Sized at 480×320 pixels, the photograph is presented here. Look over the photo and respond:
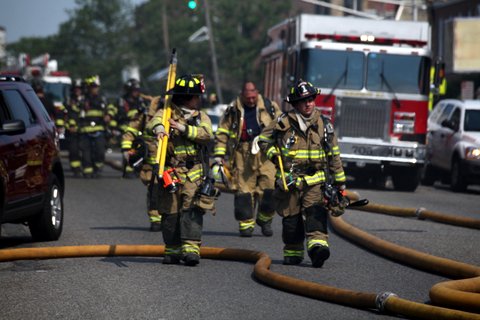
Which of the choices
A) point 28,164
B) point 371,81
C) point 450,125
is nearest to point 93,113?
point 371,81

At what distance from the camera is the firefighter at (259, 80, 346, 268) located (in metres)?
10.8

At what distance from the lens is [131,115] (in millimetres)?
20234

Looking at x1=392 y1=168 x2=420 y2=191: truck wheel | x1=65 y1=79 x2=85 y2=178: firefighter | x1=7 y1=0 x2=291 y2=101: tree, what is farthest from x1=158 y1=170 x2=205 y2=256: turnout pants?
x1=7 y1=0 x2=291 y2=101: tree

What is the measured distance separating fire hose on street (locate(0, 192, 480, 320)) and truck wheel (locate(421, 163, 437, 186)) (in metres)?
12.9

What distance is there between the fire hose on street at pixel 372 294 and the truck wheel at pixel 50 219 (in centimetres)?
136

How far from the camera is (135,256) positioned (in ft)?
37.9

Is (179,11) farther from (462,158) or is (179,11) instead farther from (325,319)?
(325,319)

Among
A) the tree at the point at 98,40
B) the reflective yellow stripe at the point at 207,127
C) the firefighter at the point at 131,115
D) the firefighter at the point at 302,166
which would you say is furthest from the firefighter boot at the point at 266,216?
the tree at the point at 98,40

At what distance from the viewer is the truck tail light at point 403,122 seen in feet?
74.8

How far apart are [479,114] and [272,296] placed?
16163 millimetres

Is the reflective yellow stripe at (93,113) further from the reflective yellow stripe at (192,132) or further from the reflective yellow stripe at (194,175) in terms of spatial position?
the reflective yellow stripe at (192,132)

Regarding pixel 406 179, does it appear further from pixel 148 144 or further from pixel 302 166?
pixel 302 166

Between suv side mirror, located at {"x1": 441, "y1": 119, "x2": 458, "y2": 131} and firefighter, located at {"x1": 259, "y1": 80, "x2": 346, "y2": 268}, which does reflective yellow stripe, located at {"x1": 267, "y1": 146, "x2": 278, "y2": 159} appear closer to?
firefighter, located at {"x1": 259, "y1": 80, "x2": 346, "y2": 268}

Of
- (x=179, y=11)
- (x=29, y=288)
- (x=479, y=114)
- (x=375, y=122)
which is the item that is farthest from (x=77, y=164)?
(x=179, y=11)
